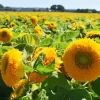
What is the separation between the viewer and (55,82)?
150cm

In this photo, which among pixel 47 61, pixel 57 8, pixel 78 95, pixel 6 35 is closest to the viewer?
pixel 78 95

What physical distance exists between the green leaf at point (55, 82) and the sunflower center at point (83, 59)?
0.17 metres

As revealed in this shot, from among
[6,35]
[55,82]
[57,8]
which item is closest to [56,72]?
[55,82]

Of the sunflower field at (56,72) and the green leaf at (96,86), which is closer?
the sunflower field at (56,72)

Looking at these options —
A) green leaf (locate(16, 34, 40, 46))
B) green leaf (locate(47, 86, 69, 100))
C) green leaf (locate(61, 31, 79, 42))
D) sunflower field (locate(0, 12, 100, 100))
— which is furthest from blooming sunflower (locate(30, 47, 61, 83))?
green leaf (locate(61, 31, 79, 42))

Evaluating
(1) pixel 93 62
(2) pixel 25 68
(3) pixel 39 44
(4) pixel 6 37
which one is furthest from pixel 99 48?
(4) pixel 6 37

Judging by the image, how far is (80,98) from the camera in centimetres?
135

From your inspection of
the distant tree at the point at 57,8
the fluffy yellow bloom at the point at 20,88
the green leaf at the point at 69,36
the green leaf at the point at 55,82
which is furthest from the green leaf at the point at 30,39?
the distant tree at the point at 57,8

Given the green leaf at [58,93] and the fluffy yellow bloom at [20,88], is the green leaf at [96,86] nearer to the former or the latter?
the green leaf at [58,93]

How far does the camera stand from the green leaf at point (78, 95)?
1.34m

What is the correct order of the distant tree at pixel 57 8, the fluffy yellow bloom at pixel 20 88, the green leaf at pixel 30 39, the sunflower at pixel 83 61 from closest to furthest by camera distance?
A: the sunflower at pixel 83 61 → the fluffy yellow bloom at pixel 20 88 → the green leaf at pixel 30 39 → the distant tree at pixel 57 8

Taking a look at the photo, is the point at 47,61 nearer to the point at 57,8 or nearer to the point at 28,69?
the point at 28,69

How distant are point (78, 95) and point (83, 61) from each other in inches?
4.9

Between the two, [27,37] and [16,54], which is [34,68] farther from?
[27,37]
